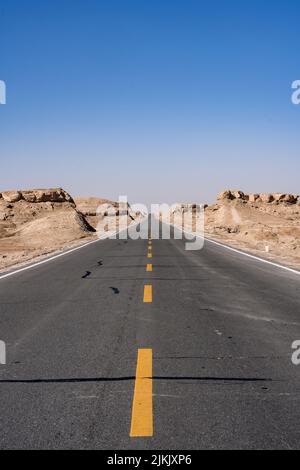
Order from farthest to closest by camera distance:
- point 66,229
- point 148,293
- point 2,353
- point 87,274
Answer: point 66,229
point 87,274
point 148,293
point 2,353

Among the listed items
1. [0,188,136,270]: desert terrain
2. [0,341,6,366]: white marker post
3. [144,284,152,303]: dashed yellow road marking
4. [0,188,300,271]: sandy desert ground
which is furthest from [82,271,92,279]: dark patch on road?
[0,188,136,270]: desert terrain

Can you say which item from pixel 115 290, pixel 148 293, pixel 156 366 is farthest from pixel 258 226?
Result: pixel 156 366

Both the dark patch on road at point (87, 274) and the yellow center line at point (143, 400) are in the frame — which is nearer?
the yellow center line at point (143, 400)

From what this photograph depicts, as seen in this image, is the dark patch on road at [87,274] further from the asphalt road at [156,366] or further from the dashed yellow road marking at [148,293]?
the dashed yellow road marking at [148,293]

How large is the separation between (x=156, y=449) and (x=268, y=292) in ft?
22.9

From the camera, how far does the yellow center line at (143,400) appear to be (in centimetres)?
337

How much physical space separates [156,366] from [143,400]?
0.89 metres

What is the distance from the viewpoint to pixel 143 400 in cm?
393

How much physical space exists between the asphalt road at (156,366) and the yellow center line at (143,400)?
2.0 inches

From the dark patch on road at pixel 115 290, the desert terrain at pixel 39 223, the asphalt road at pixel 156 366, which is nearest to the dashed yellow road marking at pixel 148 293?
the asphalt road at pixel 156 366

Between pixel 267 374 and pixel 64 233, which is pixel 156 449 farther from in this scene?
pixel 64 233

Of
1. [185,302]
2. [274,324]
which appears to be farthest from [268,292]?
[274,324]

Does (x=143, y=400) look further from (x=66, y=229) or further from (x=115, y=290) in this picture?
(x=66, y=229)

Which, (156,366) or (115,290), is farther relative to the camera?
(115,290)
